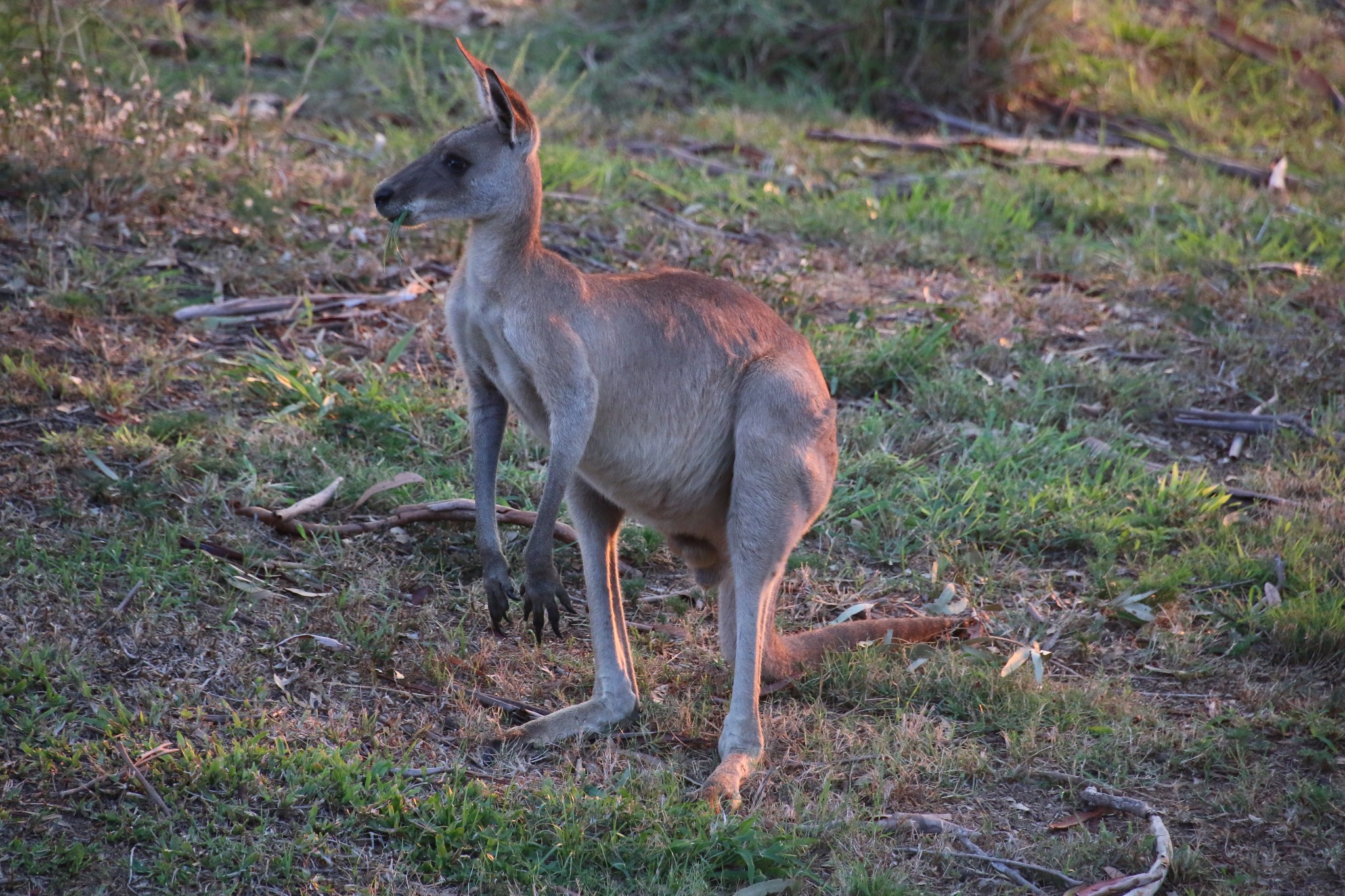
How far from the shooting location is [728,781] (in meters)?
2.97

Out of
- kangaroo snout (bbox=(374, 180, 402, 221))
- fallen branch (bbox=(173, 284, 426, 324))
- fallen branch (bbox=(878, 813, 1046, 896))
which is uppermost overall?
kangaroo snout (bbox=(374, 180, 402, 221))

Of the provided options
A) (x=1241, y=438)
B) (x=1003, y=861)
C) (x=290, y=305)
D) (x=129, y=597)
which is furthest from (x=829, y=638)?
(x=290, y=305)

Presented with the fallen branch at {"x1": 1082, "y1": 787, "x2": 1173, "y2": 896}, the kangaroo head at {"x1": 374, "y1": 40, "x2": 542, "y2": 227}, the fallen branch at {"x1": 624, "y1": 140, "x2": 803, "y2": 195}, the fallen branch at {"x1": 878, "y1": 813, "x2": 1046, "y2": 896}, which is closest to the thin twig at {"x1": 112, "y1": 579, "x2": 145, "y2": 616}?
the kangaroo head at {"x1": 374, "y1": 40, "x2": 542, "y2": 227}

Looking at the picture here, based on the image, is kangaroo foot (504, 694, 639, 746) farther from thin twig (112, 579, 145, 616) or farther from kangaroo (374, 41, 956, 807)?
thin twig (112, 579, 145, 616)

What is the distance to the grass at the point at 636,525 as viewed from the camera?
2.79m

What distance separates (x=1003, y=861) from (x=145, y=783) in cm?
191

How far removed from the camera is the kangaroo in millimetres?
3113

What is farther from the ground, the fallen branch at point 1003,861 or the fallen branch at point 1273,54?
the fallen branch at point 1273,54

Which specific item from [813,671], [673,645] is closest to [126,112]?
[673,645]

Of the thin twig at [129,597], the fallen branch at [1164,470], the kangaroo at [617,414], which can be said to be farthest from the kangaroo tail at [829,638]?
the thin twig at [129,597]

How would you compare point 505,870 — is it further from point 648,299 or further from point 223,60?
point 223,60

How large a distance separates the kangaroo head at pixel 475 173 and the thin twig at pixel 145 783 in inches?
54.6

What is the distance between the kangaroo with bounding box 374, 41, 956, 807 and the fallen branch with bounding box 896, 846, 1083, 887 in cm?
43

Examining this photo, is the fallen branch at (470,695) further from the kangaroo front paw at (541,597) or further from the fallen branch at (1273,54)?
the fallen branch at (1273,54)
